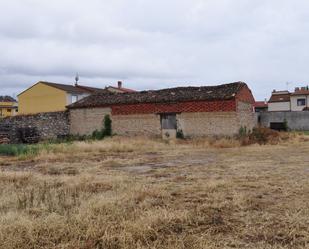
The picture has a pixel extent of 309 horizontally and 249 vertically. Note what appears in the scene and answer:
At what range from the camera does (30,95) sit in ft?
134

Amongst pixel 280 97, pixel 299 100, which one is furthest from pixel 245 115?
pixel 280 97

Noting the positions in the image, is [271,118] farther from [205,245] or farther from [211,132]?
[205,245]

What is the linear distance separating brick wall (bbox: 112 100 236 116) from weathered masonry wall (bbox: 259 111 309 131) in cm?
1420

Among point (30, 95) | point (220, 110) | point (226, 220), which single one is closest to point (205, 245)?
point (226, 220)

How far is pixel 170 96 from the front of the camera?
25016 mm

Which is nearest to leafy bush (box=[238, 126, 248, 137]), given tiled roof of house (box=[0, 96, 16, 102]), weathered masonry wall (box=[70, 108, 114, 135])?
weathered masonry wall (box=[70, 108, 114, 135])

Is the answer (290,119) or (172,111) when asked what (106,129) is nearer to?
(172,111)

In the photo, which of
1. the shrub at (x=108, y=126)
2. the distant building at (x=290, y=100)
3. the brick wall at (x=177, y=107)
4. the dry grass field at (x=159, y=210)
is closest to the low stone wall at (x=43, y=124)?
the shrub at (x=108, y=126)

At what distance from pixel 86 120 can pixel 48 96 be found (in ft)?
42.7

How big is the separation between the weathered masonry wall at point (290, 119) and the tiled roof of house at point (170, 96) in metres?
11.9

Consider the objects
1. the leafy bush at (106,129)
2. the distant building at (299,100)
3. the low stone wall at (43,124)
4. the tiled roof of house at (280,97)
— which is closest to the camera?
the leafy bush at (106,129)

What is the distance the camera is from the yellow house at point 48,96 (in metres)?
37.7

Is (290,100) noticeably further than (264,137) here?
Yes

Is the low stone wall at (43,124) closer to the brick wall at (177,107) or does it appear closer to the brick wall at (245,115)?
the brick wall at (177,107)
